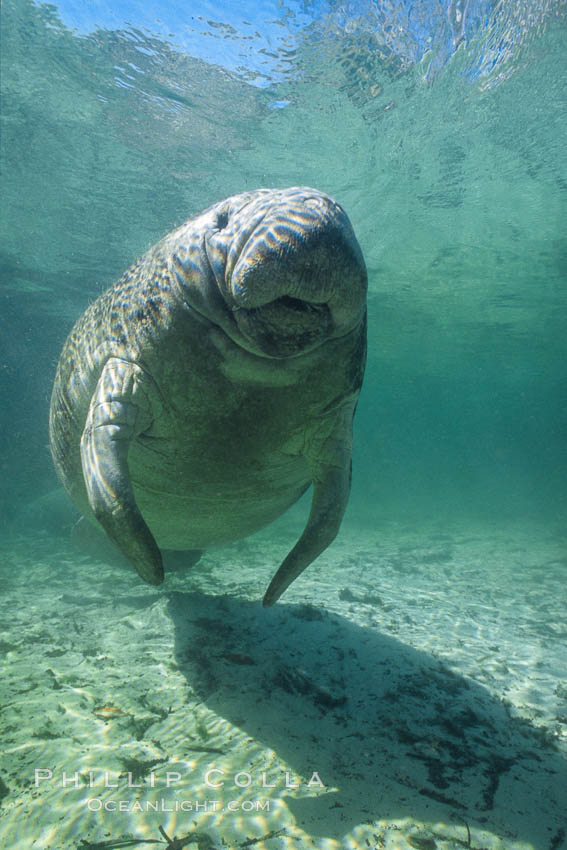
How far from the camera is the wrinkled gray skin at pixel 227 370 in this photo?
1.81 metres

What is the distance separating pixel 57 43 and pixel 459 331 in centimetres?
2187

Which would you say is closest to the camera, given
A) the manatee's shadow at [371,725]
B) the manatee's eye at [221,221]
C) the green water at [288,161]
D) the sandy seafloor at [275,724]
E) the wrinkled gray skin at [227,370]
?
the wrinkled gray skin at [227,370]

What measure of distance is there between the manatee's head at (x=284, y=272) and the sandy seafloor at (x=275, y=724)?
6.47ft

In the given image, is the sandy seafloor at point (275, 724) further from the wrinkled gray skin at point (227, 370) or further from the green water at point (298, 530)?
the wrinkled gray skin at point (227, 370)

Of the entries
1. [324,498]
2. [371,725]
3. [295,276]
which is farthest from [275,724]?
[295,276]

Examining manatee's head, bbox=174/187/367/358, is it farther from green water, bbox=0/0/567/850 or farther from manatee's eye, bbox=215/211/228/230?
green water, bbox=0/0/567/850

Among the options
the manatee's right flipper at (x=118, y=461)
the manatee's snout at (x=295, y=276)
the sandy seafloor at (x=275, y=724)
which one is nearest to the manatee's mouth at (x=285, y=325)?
the manatee's snout at (x=295, y=276)

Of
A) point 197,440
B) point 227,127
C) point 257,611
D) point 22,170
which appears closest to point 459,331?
point 227,127

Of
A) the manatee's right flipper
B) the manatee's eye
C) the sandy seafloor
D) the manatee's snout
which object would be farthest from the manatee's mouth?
the sandy seafloor

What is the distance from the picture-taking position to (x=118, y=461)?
219cm

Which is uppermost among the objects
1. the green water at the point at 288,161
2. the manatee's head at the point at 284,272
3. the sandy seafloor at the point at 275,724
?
the green water at the point at 288,161

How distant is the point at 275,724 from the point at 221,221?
2.74 meters

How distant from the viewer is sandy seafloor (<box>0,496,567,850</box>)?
76.3 inches

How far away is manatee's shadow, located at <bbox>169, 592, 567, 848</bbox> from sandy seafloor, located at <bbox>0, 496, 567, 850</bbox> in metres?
0.01
